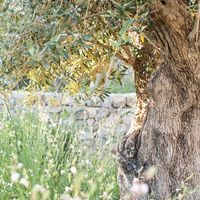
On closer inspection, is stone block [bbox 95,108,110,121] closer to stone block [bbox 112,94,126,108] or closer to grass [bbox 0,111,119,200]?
stone block [bbox 112,94,126,108]

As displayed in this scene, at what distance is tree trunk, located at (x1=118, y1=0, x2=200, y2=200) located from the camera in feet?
7.73

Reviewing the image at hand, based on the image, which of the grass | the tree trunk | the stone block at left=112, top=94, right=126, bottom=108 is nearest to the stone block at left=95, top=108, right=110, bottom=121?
the stone block at left=112, top=94, right=126, bottom=108

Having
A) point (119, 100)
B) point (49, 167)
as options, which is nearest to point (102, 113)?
point (119, 100)

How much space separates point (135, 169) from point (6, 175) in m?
0.96

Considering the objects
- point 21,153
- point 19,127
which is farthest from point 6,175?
point 19,127

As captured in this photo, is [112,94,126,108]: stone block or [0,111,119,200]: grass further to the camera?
[112,94,126,108]: stone block

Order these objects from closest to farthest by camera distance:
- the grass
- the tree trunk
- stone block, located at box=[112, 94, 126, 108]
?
the tree trunk → the grass → stone block, located at box=[112, 94, 126, 108]

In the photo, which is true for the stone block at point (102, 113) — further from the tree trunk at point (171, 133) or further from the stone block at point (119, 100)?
the tree trunk at point (171, 133)

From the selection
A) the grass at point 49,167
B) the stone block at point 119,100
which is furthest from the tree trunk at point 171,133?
the stone block at point 119,100

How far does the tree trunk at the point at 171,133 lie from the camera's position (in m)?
2.36

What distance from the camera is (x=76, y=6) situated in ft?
6.10

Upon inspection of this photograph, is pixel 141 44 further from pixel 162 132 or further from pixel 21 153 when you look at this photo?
pixel 21 153

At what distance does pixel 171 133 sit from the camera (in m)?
2.55

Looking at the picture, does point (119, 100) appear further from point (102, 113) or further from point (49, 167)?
point (49, 167)
